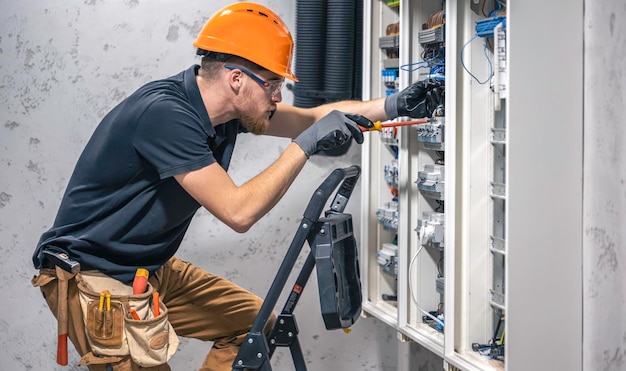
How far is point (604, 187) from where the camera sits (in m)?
2.18

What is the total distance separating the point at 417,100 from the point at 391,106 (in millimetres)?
97

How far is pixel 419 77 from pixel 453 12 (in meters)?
0.39

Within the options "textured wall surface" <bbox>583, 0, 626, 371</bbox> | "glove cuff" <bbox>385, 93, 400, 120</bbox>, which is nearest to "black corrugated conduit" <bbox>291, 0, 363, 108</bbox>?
"glove cuff" <bbox>385, 93, 400, 120</bbox>

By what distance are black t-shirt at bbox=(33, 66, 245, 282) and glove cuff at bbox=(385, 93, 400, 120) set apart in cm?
62

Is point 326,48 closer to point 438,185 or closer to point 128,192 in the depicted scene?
point 438,185

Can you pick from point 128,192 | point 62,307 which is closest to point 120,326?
point 62,307

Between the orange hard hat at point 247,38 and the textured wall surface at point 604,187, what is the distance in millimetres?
893

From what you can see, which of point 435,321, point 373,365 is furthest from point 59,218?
point 373,365

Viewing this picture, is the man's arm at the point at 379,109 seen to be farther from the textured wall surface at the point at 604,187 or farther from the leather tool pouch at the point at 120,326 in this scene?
the leather tool pouch at the point at 120,326

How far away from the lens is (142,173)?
2230 millimetres

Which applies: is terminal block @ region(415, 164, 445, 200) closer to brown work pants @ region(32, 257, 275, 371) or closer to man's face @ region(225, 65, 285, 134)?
man's face @ region(225, 65, 285, 134)

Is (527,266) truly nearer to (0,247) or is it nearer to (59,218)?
(59,218)

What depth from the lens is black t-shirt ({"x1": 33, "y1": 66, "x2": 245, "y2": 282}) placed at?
215cm

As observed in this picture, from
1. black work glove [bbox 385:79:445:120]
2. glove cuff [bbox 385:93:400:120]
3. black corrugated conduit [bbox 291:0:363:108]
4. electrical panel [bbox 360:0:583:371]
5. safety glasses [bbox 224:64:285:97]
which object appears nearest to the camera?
electrical panel [bbox 360:0:583:371]
